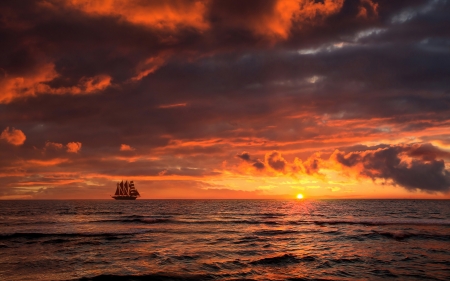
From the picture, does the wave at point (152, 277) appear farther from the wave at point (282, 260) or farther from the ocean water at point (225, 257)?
the wave at point (282, 260)

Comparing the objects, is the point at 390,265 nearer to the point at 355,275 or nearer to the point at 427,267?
the point at 427,267

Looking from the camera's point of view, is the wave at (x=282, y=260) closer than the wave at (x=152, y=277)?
No

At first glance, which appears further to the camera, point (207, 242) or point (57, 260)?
point (207, 242)

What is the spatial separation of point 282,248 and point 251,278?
1264cm

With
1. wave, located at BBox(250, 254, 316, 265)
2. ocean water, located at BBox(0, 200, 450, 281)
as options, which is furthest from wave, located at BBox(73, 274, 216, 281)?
wave, located at BBox(250, 254, 316, 265)

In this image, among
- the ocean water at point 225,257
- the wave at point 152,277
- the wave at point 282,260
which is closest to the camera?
the wave at point 152,277

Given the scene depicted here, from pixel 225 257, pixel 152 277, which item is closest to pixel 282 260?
pixel 225 257

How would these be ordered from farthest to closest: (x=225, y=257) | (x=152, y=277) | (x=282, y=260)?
(x=225, y=257), (x=282, y=260), (x=152, y=277)

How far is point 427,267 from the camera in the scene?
23.8m

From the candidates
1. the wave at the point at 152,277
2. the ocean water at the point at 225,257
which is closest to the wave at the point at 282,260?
the ocean water at the point at 225,257

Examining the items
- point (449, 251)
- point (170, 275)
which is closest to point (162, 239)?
point (170, 275)

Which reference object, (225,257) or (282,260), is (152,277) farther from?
(282,260)

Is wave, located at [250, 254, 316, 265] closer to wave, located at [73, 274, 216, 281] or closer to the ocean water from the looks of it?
the ocean water

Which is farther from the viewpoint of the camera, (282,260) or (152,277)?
(282,260)
